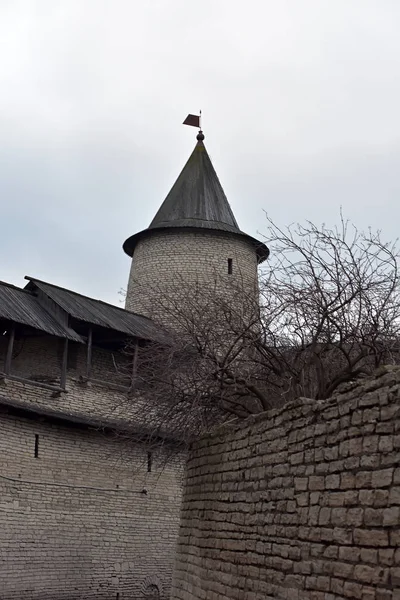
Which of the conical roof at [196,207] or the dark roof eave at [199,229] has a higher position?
the conical roof at [196,207]

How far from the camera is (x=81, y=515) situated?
1586cm

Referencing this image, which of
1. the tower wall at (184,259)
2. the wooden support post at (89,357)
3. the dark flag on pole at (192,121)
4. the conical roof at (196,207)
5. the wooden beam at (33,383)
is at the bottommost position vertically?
the wooden beam at (33,383)

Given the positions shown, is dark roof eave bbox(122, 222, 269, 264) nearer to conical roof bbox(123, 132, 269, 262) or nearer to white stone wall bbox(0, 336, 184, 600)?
conical roof bbox(123, 132, 269, 262)

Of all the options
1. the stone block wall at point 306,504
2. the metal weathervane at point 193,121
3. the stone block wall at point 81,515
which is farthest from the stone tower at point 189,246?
the stone block wall at point 306,504

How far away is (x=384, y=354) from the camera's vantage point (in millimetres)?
9703

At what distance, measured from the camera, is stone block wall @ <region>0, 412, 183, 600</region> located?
14.6 metres

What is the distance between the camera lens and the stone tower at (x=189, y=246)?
23016 millimetres

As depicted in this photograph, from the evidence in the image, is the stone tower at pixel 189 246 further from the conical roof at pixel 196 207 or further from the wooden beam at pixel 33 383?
the wooden beam at pixel 33 383

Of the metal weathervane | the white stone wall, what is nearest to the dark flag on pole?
the metal weathervane

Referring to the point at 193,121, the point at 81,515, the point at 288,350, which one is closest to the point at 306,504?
the point at 288,350

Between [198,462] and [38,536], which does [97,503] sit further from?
[198,462]

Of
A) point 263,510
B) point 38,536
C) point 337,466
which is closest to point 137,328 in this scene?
point 38,536

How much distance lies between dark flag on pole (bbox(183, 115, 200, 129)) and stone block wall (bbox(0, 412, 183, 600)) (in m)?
13.6

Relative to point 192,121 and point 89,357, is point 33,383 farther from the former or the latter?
point 192,121
